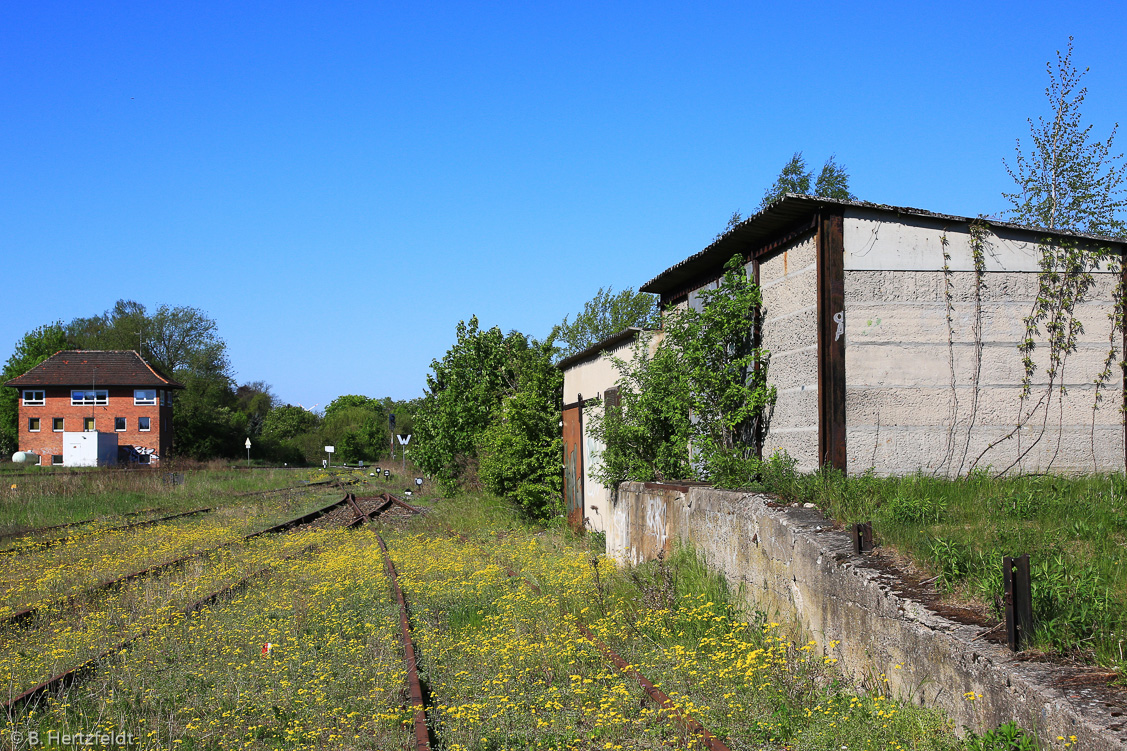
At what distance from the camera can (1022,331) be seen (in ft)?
29.4

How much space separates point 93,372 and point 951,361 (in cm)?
6409

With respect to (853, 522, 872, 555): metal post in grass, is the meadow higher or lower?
lower

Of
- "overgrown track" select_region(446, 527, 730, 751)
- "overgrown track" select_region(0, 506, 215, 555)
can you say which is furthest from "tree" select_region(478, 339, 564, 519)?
"overgrown track" select_region(446, 527, 730, 751)

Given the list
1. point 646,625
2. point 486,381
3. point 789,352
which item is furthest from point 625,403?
point 486,381

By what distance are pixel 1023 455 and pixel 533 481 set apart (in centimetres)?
1099

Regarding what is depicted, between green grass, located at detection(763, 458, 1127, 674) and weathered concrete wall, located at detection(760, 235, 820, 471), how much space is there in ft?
1.73

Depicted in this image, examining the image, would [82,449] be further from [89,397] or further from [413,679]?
[413,679]

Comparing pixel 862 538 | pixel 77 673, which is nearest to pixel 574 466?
pixel 862 538

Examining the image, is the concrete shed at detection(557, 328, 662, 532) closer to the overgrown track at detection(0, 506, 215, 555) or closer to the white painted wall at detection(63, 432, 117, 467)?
the overgrown track at detection(0, 506, 215, 555)

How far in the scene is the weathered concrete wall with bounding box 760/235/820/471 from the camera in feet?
29.9

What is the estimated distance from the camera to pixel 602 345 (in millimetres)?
15094

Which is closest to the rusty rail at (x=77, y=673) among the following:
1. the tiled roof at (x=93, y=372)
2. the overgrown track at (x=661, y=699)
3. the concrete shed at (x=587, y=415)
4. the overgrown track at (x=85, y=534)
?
the overgrown track at (x=661, y=699)

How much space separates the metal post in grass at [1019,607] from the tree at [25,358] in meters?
80.6

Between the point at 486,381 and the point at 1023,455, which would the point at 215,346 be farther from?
the point at 1023,455
